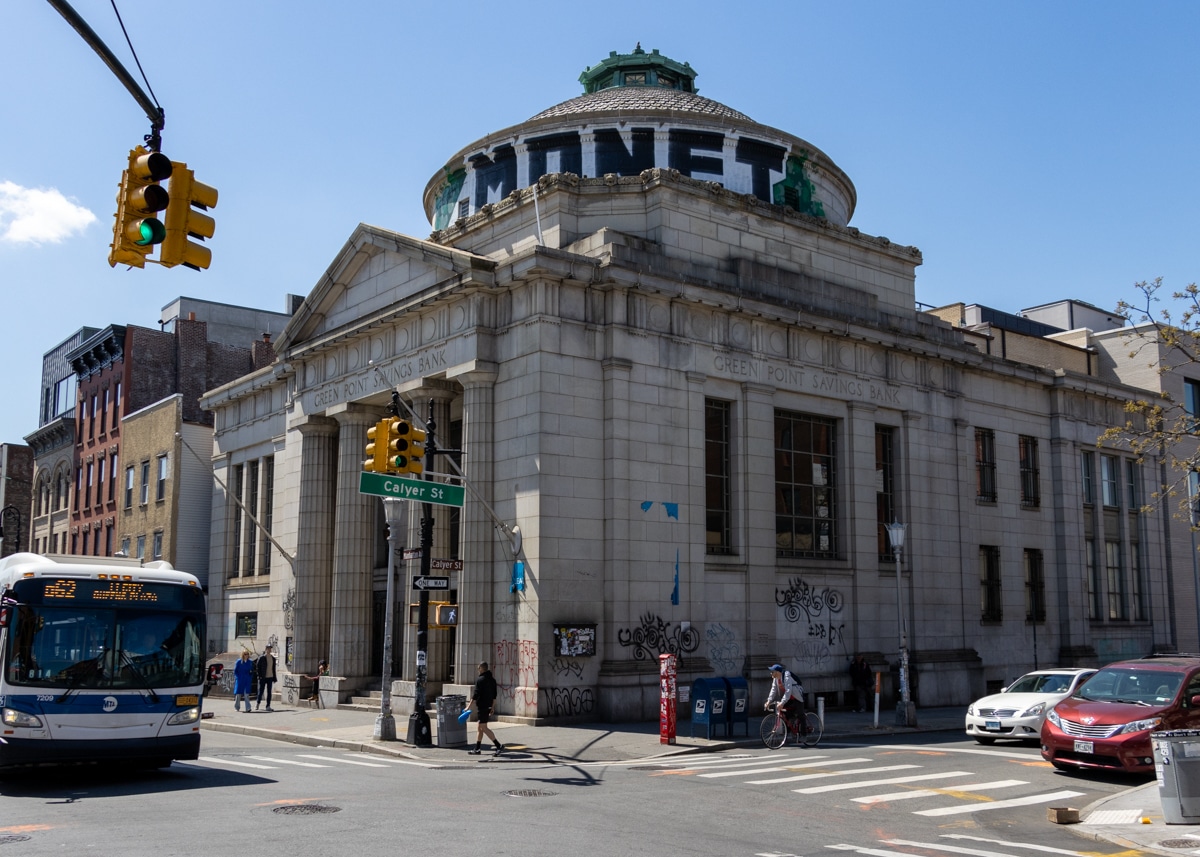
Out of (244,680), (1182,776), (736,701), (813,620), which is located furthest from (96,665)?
(813,620)

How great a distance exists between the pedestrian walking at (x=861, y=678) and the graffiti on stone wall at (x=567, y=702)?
332 inches

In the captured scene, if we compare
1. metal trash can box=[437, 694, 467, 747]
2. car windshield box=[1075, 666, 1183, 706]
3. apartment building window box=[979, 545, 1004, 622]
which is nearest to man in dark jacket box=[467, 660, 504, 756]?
metal trash can box=[437, 694, 467, 747]

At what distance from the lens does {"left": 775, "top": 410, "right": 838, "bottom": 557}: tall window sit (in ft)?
104

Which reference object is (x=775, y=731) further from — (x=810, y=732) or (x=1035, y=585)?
(x=1035, y=585)

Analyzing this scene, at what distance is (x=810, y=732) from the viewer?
2266 centimetres

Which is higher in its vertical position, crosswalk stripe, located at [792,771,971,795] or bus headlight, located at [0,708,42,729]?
bus headlight, located at [0,708,42,729]

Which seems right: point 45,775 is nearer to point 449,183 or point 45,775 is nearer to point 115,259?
point 115,259

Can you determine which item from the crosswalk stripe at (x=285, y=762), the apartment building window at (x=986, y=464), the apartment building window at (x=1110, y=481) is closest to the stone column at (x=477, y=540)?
the crosswalk stripe at (x=285, y=762)

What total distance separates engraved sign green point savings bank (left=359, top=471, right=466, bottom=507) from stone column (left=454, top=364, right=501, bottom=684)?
4994 millimetres

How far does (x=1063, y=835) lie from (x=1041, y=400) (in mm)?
30111

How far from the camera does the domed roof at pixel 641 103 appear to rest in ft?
120

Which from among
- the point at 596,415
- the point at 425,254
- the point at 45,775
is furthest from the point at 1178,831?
the point at 425,254

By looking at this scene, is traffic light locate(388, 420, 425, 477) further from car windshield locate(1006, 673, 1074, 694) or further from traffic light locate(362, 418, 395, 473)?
car windshield locate(1006, 673, 1074, 694)

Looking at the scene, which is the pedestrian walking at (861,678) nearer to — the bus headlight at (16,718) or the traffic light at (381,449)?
the traffic light at (381,449)
